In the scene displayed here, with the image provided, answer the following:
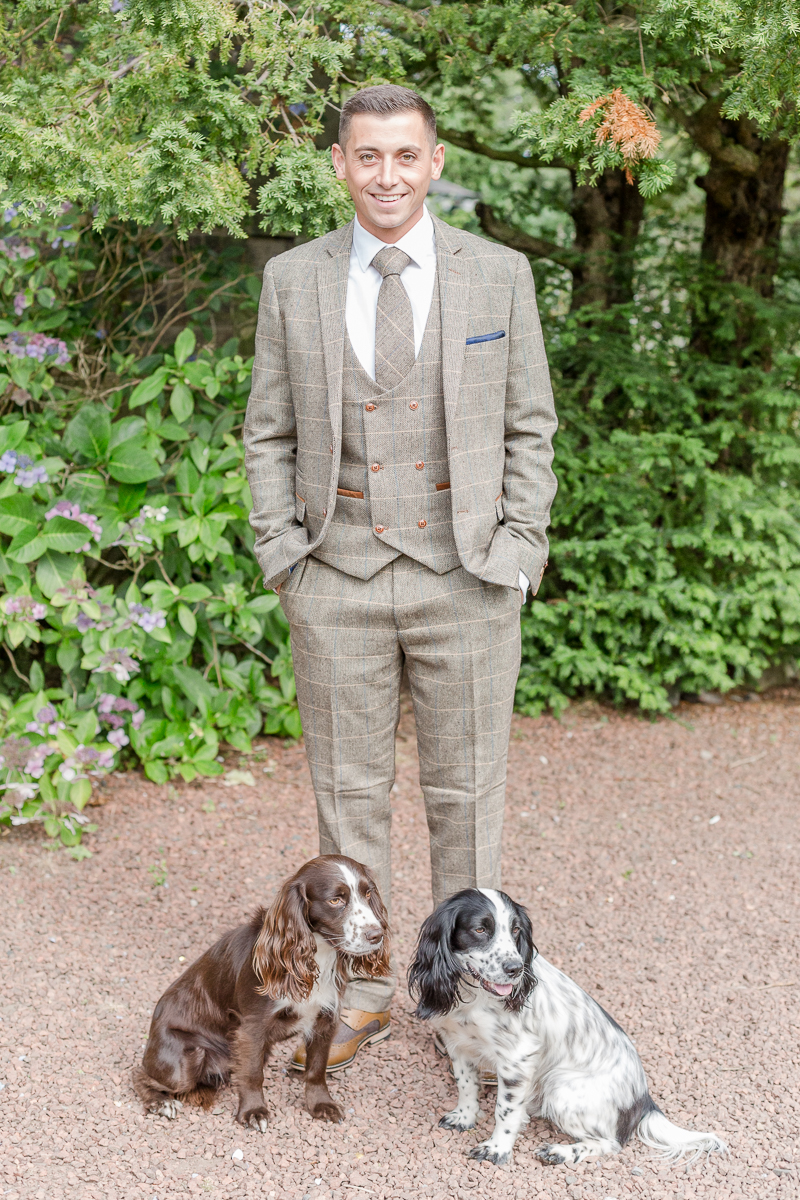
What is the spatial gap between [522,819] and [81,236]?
3045 mm

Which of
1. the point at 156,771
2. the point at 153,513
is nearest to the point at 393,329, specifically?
the point at 153,513

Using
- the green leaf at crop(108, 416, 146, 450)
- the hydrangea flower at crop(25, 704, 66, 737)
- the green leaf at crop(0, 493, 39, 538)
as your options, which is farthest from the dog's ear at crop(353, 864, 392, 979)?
the green leaf at crop(108, 416, 146, 450)

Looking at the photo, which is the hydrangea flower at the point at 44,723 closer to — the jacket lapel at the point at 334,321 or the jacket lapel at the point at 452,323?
the jacket lapel at the point at 334,321

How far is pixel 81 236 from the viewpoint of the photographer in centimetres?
441

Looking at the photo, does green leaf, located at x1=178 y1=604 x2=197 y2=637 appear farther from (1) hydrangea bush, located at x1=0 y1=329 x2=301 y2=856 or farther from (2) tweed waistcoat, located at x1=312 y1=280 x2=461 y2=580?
(2) tweed waistcoat, located at x1=312 y1=280 x2=461 y2=580

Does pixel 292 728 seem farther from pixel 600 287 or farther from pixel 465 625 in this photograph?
pixel 600 287

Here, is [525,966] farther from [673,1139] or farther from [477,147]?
[477,147]

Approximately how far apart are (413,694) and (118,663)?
5.29 feet

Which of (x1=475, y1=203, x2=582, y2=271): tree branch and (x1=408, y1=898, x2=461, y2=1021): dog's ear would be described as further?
(x1=475, y1=203, x2=582, y2=271): tree branch

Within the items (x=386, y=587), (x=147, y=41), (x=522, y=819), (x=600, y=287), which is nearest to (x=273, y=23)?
(x=147, y=41)

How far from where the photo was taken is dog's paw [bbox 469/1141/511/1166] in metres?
2.47

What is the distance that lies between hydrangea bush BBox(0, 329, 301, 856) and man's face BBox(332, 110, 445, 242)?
6.06 feet

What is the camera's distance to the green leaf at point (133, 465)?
4059 millimetres

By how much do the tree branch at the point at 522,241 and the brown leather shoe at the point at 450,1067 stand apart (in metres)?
3.74
